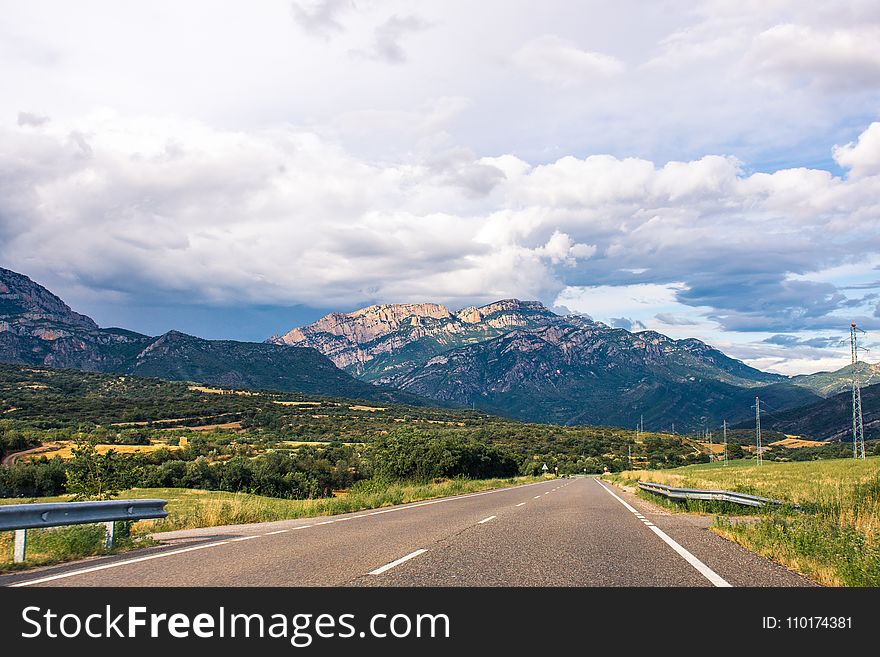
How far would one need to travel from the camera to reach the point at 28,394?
145875 mm

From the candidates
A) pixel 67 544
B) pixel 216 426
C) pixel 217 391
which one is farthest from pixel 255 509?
pixel 217 391

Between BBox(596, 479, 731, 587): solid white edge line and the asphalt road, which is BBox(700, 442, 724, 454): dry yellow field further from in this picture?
BBox(596, 479, 731, 587): solid white edge line

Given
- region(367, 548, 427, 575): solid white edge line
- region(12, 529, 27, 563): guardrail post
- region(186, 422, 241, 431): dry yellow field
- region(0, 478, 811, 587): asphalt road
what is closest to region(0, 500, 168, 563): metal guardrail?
region(12, 529, 27, 563): guardrail post

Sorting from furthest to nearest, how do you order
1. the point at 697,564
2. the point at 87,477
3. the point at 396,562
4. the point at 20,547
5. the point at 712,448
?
1. the point at 712,448
2. the point at 87,477
3. the point at 20,547
4. the point at 396,562
5. the point at 697,564

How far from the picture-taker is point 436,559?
10.2 metres

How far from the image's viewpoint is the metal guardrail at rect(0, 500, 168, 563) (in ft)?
34.1

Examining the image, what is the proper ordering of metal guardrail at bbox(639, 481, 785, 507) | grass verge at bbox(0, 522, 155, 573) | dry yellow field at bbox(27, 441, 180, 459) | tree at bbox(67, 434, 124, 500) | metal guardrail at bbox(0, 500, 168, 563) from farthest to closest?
dry yellow field at bbox(27, 441, 180, 459) → tree at bbox(67, 434, 124, 500) → metal guardrail at bbox(639, 481, 785, 507) → grass verge at bbox(0, 522, 155, 573) → metal guardrail at bbox(0, 500, 168, 563)

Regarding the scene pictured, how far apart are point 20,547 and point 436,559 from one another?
623cm

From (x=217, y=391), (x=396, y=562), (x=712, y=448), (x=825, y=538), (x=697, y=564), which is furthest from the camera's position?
(x=217, y=391)

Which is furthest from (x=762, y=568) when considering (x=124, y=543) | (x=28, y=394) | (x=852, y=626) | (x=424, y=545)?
(x=28, y=394)

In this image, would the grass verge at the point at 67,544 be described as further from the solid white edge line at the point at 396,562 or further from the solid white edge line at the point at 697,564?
the solid white edge line at the point at 697,564

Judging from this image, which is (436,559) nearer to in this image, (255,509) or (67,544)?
(67,544)

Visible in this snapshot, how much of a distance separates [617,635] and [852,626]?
2.16m

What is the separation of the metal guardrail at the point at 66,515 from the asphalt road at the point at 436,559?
2.63ft
